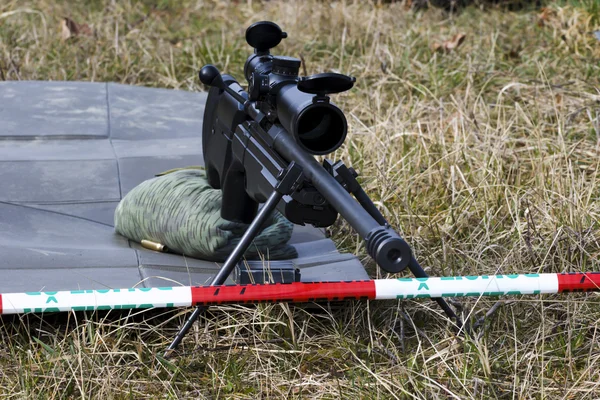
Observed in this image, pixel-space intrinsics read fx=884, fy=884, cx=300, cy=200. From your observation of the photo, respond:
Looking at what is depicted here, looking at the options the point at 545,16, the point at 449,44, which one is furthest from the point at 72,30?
the point at 545,16

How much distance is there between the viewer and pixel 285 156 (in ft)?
8.59

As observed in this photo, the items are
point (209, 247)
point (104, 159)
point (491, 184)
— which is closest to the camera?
point (209, 247)

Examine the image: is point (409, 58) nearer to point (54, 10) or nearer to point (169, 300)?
point (54, 10)

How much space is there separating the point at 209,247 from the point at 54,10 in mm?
4870

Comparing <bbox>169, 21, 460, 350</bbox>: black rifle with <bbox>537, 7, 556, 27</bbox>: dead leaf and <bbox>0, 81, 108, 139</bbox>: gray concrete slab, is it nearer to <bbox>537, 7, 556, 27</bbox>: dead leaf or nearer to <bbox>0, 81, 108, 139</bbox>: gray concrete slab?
<bbox>0, 81, 108, 139</bbox>: gray concrete slab

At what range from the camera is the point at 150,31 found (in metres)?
6.86

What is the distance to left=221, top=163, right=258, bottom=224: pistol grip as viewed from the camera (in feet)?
10.2

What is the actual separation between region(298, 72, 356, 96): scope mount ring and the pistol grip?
75 centimetres

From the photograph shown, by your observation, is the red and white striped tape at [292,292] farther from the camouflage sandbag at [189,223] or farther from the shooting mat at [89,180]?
the camouflage sandbag at [189,223]

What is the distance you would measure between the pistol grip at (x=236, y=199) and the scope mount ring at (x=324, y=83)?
75cm

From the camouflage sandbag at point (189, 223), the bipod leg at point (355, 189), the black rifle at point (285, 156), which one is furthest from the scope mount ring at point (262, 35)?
the camouflage sandbag at point (189, 223)

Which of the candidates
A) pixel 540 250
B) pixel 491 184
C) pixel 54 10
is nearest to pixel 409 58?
pixel 491 184

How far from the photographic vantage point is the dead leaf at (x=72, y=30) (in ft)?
20.8

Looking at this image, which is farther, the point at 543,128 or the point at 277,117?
the point at 543,128
